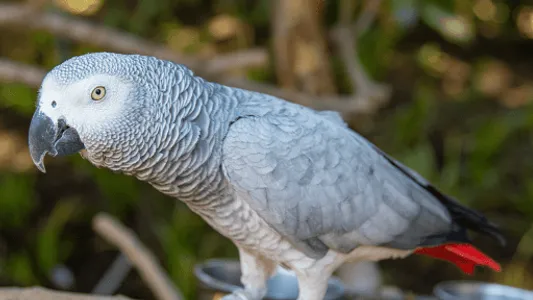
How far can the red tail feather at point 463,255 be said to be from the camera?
3.12 ft

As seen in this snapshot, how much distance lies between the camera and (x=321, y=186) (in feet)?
2.78

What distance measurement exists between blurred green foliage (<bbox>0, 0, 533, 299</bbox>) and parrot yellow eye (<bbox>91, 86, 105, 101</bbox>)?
4.09ft

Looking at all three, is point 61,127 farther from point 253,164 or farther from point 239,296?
point 239,296

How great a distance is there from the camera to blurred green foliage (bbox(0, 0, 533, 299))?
2152 millimetres

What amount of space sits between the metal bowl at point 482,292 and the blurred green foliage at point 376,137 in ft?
2.48

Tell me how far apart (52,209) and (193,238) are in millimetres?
696

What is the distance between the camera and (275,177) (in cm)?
82

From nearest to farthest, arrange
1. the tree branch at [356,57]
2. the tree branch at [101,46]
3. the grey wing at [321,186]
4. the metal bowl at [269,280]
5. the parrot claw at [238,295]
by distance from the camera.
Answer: the grey wing at [321,186]
the parrot claw at [238,295]
the metal bowl at [269,280]
the tree branch at [101,46]
the tree branch at [356,57]

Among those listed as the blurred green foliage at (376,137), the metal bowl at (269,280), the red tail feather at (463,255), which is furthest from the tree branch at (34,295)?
the blurred green foliage at (376,137)

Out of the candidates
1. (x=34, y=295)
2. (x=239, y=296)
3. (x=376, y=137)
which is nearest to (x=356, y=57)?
(x=376, y=137)

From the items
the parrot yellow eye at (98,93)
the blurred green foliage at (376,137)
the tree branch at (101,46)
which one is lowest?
the blurred green foliage at (376,137)

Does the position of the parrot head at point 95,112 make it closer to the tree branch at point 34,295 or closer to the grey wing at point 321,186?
the grey wing at point 321,186

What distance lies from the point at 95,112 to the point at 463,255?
63 centimetres

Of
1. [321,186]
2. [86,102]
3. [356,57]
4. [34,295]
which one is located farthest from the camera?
[356,57]
